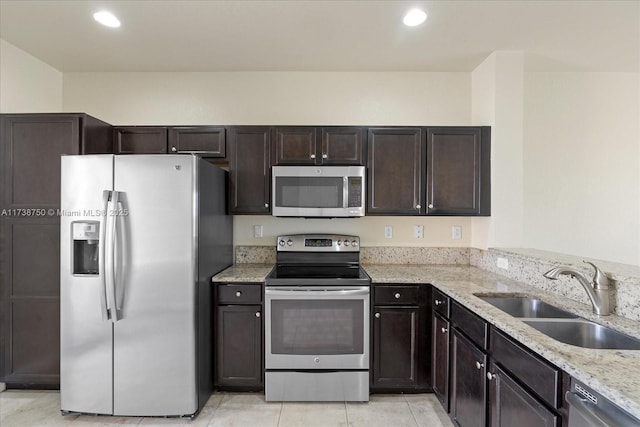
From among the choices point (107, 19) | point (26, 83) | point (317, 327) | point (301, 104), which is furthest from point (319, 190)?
point (26, 83)

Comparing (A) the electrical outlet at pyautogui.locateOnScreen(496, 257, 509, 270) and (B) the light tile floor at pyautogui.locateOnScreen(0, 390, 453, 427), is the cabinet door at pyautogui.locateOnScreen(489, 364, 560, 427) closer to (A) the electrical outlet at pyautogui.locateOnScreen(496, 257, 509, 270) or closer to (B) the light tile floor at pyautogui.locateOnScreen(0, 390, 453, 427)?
(B) the light tile floor at pyautogui.locateOnScreen(0, 390, 453, 427)

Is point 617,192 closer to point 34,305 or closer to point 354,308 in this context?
point 354,308

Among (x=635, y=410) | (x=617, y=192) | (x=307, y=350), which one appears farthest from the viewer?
(x=617, y=192)

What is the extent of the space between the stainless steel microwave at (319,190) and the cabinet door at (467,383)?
47.3 inches

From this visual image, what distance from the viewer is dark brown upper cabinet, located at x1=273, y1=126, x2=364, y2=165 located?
8.64ft

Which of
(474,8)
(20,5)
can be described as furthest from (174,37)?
(474,8)

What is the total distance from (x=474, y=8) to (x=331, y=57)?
1.12 m


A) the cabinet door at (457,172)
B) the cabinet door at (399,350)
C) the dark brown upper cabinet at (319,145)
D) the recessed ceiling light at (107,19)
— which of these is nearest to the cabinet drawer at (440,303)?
the cabinet door at (399,350)

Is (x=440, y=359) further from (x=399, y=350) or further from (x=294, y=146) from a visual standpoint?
(x=294, y=146)

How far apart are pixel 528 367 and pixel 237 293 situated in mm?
1816

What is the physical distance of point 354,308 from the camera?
2279 millimetres

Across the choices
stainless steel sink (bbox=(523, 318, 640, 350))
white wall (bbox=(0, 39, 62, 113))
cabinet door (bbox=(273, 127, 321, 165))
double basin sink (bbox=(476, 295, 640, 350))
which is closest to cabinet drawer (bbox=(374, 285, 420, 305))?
double basin sink (bbox=(476, 295, 640, 350))

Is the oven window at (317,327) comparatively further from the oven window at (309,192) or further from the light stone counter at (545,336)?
the oven window at (309,192)

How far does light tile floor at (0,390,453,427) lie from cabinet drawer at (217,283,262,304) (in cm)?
74
